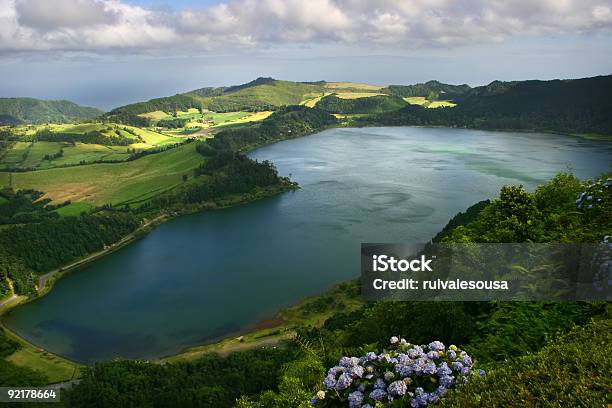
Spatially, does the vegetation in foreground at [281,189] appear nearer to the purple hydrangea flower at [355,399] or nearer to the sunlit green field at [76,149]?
the sunlit green field at [76,149]

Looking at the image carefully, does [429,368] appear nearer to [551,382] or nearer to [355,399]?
[355,399]

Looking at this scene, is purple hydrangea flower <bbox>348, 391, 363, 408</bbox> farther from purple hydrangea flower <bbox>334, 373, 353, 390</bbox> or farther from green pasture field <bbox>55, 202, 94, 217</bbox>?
green pasture field <bbox>55, 202, 94, 217</bbox>

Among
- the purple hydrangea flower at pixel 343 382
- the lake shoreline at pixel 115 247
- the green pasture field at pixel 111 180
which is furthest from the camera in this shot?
the green pasture field at pixel 111 180

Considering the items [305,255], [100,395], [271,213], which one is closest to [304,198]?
[271,213]

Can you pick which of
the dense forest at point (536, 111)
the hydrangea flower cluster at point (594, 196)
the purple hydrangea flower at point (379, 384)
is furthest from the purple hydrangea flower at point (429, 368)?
the dense forest at point (536, 111)

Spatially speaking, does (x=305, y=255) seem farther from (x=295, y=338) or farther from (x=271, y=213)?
(x=295, y=338)

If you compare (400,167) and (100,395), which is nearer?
(100,395)

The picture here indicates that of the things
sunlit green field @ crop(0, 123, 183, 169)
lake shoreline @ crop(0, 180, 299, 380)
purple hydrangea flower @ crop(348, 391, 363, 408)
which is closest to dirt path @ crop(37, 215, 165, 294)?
lake shoreline @ crop(0, 180, 299, 380)
